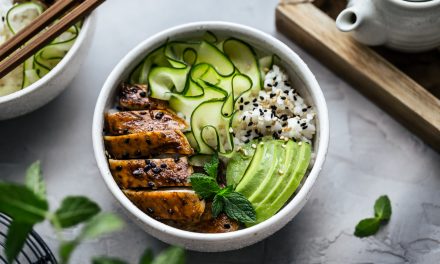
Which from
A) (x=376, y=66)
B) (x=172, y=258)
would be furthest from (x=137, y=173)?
(x=376, y=66)

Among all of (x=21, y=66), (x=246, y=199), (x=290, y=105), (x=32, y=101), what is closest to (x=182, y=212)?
(x=246, y=199)

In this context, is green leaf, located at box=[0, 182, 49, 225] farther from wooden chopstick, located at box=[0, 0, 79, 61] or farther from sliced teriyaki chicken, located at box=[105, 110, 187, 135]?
wooden chopstick, located at box=[0, 0, 79, 61]

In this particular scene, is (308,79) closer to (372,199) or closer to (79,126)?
(372,199)

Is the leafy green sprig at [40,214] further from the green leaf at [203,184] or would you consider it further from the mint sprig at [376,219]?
the mint sprig at [376,219]

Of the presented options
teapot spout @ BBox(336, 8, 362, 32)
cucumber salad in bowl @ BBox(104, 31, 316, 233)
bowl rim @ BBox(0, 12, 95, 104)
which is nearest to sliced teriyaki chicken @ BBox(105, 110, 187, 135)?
cucumber salad in bowl @ BBox(104, 31, 316, 233)

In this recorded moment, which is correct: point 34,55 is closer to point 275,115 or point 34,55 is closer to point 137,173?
point 137,173

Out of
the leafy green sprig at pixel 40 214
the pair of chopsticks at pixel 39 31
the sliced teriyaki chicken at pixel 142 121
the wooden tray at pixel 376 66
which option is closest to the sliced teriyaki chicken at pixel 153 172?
the sliced teriyaki chicken at pixel 142 121
